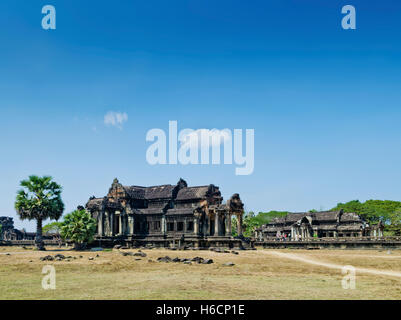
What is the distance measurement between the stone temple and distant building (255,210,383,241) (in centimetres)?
1928

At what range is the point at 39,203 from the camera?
56.5 m

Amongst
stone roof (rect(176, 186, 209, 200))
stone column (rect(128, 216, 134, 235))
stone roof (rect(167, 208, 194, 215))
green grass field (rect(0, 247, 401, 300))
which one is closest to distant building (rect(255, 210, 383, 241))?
stone roof (rect(176, 186, 209, 200))

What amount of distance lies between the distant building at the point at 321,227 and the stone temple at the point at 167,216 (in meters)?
19.3

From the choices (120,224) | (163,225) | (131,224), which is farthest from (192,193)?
(120,224)

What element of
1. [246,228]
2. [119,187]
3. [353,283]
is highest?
[119,187]

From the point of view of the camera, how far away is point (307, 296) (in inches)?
659

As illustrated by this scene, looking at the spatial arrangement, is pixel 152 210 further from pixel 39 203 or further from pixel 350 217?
pixel 350 217

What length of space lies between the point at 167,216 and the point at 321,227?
138 feet

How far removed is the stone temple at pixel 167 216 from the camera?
63281 millimetres

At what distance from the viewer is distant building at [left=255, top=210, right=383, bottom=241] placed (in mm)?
84875
